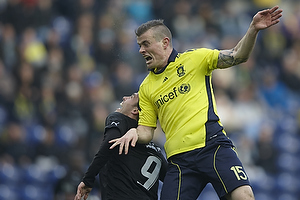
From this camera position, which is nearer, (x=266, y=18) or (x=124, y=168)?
(x=266, y=18)

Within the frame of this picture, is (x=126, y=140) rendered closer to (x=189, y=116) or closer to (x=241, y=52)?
(x=189, y=116)

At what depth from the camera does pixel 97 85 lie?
12320mm

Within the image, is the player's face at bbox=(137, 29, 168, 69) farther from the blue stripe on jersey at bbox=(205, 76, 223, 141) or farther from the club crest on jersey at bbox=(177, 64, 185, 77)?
the blue stripe on jersey at bbox=(205, 76, 223, 141)

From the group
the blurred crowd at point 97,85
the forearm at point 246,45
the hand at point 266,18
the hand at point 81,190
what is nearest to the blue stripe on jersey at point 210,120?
the forearm at point 246,45

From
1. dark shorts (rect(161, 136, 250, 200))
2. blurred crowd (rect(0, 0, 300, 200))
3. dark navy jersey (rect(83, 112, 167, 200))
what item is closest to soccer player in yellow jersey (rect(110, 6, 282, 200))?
dark shorts (rect(161, 136, 250, 200))

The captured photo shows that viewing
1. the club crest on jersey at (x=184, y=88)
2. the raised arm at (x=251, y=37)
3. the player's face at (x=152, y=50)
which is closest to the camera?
the raised arm at (x=251, y=37)

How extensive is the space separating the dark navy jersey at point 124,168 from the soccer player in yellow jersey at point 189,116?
0.18 metres

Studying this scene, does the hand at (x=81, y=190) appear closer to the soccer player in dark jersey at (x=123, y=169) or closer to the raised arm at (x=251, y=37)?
the soccer player in dark jersey at (x=123, y=169)

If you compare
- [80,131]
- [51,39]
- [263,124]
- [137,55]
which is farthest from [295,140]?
[51,39]

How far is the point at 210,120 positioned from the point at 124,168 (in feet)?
3.54

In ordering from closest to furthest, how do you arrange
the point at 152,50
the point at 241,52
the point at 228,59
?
the point at 241,52 → the point at 228,59 → the point at 152,50

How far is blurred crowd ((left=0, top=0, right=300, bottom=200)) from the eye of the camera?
10859mm

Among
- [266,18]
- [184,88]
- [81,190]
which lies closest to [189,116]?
[184,88]

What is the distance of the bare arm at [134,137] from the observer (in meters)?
5.95
